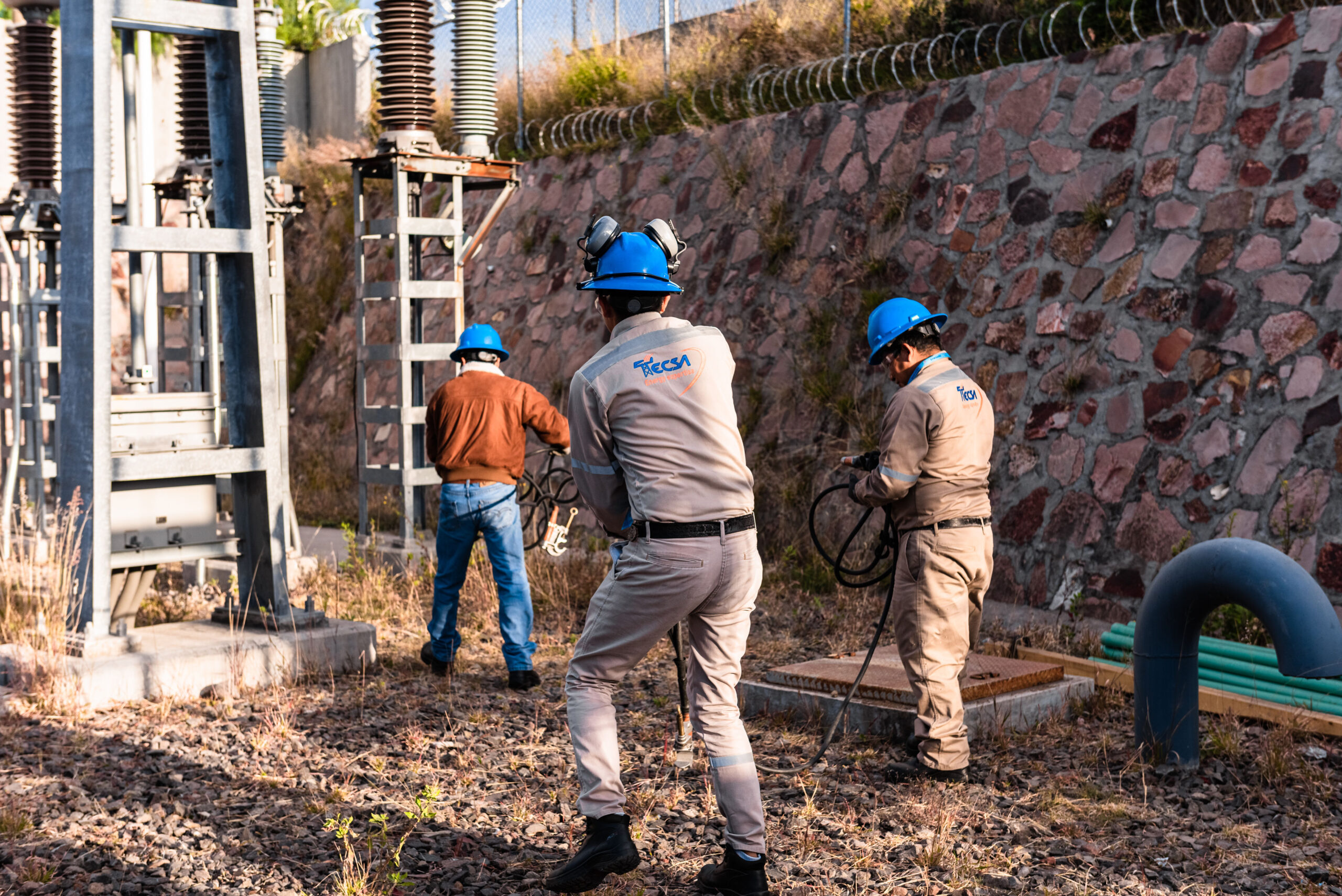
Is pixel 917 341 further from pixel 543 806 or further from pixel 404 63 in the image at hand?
pixel 404 63

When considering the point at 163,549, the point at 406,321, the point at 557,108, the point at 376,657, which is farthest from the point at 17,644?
the point at 557,108

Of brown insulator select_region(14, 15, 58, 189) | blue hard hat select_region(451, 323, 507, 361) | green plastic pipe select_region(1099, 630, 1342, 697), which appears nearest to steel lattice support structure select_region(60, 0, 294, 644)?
blue hard hat select_region(451, 323, 507, 361)

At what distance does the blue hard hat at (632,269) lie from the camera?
14.5ft

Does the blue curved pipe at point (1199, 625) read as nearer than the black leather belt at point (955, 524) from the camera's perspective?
Yes

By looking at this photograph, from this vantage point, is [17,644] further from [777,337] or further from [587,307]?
[587,307]

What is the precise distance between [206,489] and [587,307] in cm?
675

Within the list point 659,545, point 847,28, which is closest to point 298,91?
point 847,28

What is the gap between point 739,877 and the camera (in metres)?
4.33

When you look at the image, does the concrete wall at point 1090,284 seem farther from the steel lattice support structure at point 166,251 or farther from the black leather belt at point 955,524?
the steel lattice support structure at point 166,251

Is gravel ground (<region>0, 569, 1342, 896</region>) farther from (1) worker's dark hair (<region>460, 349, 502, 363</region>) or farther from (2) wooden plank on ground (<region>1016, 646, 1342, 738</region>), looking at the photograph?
(1) worker's dark hair (<region>460, 349, 502, 363</region>)

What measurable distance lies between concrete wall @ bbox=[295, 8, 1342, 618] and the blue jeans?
351cm

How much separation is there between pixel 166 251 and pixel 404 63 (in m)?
4.08

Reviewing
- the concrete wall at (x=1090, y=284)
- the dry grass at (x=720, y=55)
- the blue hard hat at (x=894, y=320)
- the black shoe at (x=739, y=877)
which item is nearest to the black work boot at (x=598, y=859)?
the black shoe at (x=739, y=877)

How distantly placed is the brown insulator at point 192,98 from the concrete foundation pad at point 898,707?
6.73m
